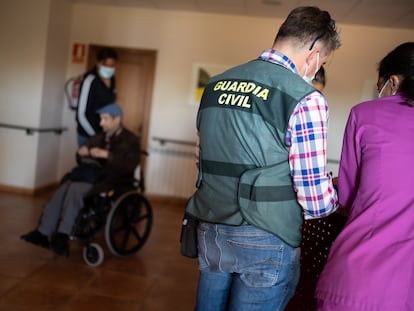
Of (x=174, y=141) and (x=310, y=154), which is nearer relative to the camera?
(x=310, y=154)

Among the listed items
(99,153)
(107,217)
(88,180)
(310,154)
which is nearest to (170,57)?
(99,153)

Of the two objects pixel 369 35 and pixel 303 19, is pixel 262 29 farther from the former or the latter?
pixel 303 19

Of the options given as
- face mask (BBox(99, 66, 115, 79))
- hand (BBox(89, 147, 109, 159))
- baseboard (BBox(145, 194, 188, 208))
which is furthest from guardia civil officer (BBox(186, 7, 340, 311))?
baseboard (BBox(145, 194, 188, 208))

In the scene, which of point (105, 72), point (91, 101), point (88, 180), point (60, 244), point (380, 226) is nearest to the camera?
point (380, 226)

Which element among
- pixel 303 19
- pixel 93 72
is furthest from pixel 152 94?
pixel 303 19

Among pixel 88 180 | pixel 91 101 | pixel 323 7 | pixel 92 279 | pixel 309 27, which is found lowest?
pixel 92 279

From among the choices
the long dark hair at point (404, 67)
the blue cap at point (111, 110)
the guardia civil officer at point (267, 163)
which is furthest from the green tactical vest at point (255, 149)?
the blue cap at point (111, 110)

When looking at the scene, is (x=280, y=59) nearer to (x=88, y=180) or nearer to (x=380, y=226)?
(x=380, y=226)

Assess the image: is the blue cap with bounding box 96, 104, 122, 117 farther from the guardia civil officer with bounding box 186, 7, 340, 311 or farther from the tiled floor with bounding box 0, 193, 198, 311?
the guardia civil officer with bounding box 186, 7, 340, 311

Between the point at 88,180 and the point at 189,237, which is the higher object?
the point at 189,237

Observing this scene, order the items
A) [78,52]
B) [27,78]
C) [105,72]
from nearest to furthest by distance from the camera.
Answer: [105,72] < [27,78] < [78,52]

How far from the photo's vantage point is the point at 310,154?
3.21 feet

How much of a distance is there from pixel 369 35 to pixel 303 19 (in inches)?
161

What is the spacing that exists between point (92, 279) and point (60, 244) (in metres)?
0.34
